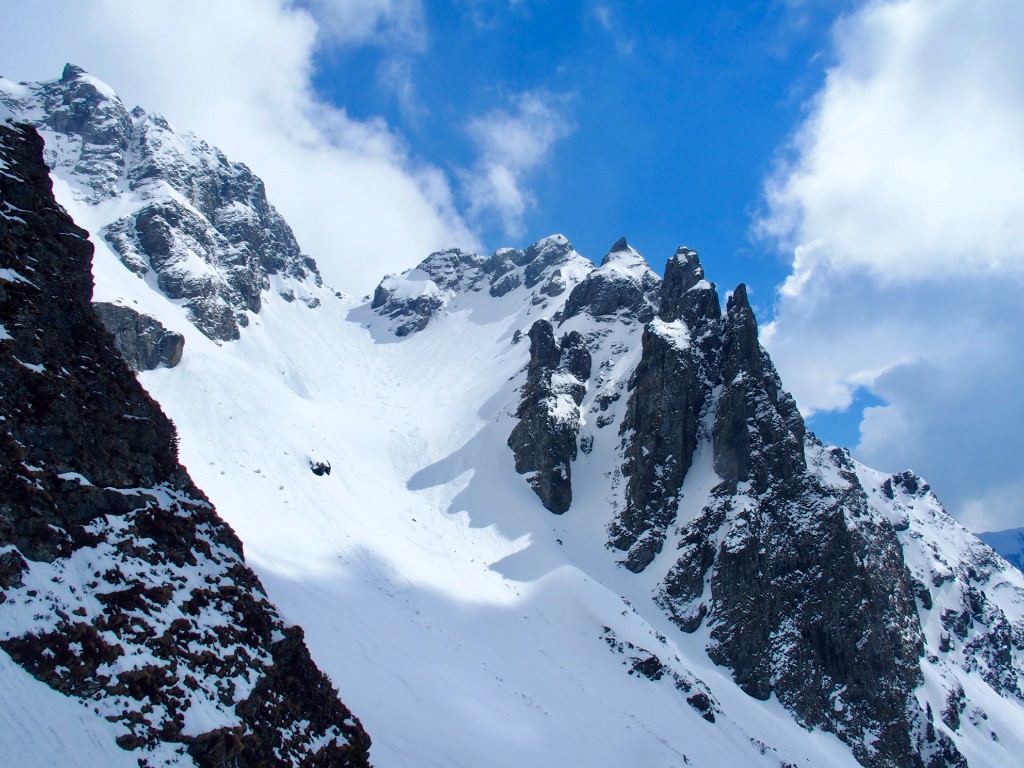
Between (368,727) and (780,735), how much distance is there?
50.2 metres

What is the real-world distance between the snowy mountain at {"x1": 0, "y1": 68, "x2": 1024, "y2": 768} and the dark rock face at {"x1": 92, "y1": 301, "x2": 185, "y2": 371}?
1106 millimetres

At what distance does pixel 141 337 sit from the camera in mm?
71625

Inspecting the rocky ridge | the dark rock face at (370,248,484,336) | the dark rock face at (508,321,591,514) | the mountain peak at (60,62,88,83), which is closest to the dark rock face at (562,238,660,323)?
the rocky ridge

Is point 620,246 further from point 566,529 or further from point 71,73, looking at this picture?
point 71,73

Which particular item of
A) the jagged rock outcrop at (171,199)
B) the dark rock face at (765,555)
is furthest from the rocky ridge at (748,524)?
the jagged rock outcrop at (171,199)

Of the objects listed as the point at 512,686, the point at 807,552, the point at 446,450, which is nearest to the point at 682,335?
the point at 807,552

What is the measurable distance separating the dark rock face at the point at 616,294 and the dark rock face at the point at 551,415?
610 inches

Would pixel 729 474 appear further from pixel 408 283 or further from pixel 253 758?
pixel 408 283

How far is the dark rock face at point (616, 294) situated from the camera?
11425 cm

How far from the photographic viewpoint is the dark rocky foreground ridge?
12.8m

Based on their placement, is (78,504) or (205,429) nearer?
(78,504)

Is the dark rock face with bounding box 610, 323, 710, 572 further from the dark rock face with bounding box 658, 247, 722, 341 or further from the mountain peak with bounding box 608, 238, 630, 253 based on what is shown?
the mountain peak with bounding box 608, 238, 630, 253

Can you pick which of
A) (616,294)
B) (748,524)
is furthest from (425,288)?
(748,524)

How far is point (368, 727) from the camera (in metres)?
25.0
